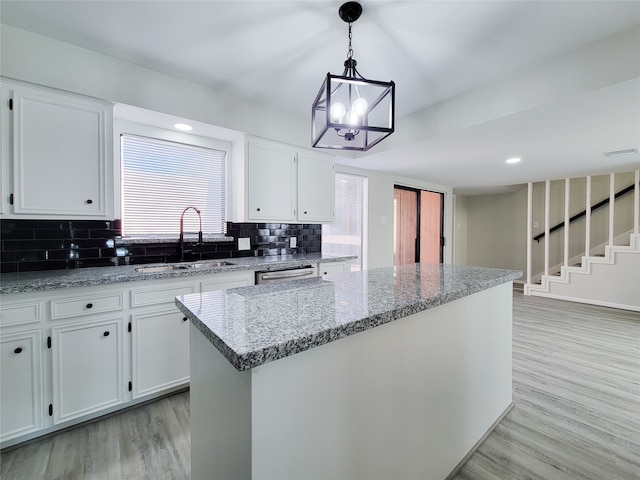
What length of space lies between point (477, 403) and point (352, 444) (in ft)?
3.50

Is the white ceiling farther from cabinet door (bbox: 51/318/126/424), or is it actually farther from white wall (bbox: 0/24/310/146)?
cabinet door (bbox: 51/318/126/424)

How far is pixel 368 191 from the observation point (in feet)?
14.4

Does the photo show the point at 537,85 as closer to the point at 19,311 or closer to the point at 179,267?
the point at 179,267

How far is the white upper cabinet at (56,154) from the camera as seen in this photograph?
5.71 ft

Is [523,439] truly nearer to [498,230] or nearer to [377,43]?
[377,43]

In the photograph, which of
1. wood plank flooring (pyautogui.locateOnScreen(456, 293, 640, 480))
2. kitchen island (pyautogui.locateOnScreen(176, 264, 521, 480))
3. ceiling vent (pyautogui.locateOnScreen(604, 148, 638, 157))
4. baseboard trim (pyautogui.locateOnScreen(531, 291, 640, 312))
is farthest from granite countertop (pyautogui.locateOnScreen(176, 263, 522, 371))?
baseboard trim (pyautogui.locateOnScreen(531, 291, 640, 312))

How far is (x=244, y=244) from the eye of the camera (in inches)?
123

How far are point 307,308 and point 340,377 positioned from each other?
0.25 meters

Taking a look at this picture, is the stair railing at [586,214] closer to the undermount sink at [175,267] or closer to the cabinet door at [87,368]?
the undermount sink at [175,267]

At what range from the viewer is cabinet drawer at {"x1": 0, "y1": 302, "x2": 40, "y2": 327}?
60.6 inches

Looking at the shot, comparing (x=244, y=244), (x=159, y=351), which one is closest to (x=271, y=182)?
(x=244, y=244)

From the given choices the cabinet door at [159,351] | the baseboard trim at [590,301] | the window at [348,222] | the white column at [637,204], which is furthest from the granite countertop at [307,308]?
the white column at [637,204]

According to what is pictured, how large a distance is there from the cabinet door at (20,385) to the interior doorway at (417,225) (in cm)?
446

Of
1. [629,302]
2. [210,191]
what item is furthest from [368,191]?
[629,302]
